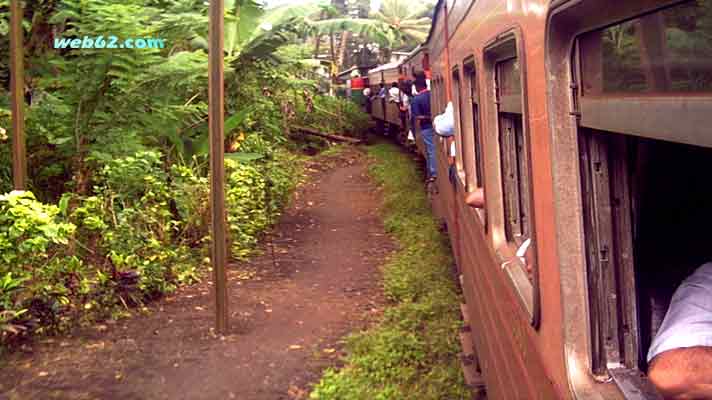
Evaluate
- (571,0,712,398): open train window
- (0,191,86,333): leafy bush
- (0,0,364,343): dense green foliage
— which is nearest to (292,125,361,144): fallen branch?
(0,0,364,343): dense green foliage

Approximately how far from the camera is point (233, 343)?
6070 millimetres

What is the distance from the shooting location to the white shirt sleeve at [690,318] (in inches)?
57.6

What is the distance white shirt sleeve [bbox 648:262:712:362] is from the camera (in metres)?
1.46

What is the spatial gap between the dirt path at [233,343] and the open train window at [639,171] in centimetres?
354

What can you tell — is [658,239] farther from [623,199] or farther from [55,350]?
[55,350]

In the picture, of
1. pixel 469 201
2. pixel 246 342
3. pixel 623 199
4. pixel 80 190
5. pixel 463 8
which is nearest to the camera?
pixel 623 199

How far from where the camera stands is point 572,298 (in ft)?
5.87

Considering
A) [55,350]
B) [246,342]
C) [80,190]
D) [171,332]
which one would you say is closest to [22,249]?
[55,350]

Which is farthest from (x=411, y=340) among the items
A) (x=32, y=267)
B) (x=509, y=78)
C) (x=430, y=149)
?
(x=430, y=149)

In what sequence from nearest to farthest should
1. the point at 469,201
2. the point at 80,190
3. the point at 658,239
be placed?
the point at 658,239 → the point at 469,201 → the point at 80,190

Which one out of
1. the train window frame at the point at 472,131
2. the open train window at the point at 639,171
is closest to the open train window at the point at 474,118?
Result: the train window frame at the point at 472,131

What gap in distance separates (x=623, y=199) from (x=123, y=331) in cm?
514

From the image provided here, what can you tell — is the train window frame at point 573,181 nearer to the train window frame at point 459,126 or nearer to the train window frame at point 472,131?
the train window frame at point 472,131

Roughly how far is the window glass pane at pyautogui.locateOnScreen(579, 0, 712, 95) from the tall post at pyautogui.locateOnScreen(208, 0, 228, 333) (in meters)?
4.59
